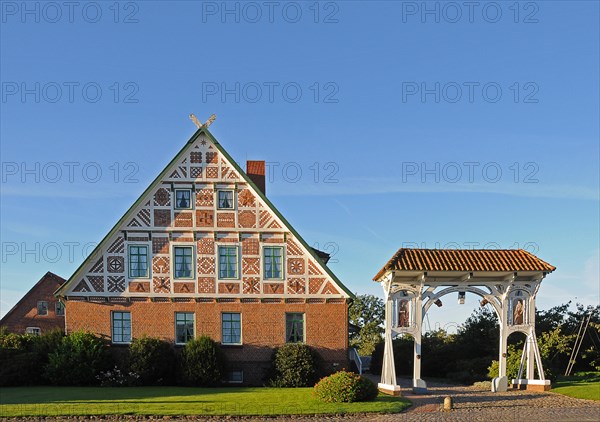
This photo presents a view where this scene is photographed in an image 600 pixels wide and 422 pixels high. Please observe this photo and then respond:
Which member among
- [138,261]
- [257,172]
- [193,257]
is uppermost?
[257,172]

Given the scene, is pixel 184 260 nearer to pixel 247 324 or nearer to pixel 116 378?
pixel 247 324

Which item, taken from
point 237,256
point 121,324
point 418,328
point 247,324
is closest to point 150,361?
point 121,324

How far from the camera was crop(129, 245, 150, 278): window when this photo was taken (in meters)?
26.6

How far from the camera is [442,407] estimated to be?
19484mm

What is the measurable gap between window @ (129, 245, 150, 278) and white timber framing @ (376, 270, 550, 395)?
33.7ft

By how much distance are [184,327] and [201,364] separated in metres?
2.19

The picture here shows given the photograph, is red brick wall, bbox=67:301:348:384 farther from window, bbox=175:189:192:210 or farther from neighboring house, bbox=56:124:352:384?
window, bbox=175:189:192:210

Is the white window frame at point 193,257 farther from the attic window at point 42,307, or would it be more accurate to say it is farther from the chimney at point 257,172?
the attic window at point 42,307

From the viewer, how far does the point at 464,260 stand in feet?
80.3

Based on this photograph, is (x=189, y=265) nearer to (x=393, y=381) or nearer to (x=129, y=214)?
(x=129, y=214)

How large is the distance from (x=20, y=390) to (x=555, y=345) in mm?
23439

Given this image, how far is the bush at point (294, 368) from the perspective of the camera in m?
25.2

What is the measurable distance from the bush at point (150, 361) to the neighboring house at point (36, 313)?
87.5ft

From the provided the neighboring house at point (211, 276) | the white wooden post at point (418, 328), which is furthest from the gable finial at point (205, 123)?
the white wooden post at point (418, 328)
